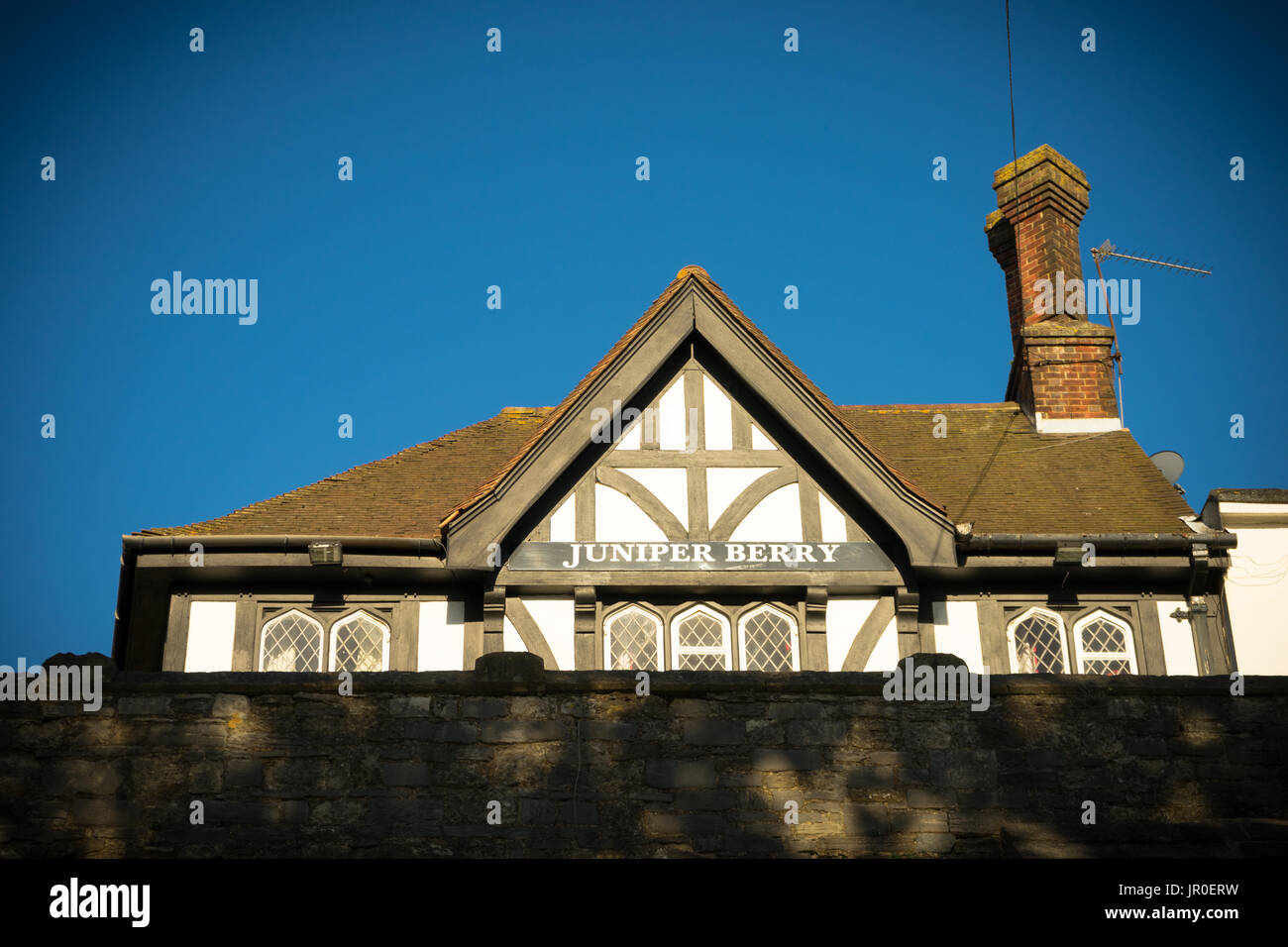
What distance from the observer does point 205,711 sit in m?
9.09

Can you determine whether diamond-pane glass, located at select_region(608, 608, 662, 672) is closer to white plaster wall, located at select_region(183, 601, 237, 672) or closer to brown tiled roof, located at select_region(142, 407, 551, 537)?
brown tiled roof, located at select_region(142, 407, 551, 537)

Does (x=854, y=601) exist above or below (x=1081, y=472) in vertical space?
below

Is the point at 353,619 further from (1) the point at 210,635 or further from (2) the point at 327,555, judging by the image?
(1) the point at 210,635

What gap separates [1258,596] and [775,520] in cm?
483

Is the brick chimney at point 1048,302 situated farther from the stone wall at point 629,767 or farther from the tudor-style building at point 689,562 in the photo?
the stone wall at point 629,767

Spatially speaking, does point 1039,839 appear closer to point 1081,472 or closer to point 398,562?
point 398,562

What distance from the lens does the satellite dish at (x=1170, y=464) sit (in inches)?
738

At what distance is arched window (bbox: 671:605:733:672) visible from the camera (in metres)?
14.4

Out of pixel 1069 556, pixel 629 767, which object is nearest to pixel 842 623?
pixel 1069 556

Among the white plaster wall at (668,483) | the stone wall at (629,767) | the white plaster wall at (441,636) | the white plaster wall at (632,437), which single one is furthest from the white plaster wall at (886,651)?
the stone wall at (629,767)

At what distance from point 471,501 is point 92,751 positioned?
5.86 m

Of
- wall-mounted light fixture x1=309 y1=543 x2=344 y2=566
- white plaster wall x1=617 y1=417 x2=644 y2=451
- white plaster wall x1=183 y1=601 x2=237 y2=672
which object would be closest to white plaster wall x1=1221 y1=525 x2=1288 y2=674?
white plaster wall x1=617 y1=417 x2=644 y2=451
